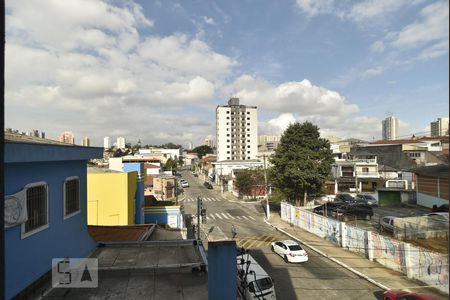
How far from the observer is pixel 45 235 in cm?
816

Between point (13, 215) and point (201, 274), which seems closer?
point (13, 215)

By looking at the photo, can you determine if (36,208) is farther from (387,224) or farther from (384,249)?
(387,224)

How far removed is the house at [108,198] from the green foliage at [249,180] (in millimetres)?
34011

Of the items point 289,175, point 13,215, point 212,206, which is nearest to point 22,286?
point 13,215

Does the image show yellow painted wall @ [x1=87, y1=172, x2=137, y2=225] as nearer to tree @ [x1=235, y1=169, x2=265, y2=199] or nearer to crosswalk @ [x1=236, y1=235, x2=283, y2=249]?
crosswalk @ [x1=236, y1=235, x2=283, y2=249]

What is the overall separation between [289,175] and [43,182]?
97.4 ft

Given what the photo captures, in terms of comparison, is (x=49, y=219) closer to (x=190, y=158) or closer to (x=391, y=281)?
(x=391, y=281)

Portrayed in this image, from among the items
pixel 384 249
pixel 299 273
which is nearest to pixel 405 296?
pixel 299 273

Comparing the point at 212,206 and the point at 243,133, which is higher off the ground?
the point at 243,133

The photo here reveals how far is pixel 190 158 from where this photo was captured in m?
170

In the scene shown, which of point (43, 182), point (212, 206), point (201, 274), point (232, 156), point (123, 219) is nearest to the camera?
point (43, 182)

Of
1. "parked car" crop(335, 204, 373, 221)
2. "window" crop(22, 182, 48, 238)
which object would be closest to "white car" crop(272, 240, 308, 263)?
"parked car" crop(335, 204, 373, 221)

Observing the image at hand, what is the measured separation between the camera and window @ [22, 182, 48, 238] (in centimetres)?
743

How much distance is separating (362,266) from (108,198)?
17.1 meters
